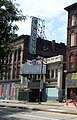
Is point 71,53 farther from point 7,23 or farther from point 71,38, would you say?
point 7,23

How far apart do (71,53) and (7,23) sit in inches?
1599

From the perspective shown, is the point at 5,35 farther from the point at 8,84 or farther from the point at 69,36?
the point at 8,84

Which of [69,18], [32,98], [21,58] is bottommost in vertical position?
[32,98]

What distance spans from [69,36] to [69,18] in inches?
137

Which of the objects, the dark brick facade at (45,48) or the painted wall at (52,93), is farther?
the dark brick facade at (45,48)

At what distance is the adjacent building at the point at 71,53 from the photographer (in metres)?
52.4

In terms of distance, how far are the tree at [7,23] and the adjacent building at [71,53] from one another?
125 feet

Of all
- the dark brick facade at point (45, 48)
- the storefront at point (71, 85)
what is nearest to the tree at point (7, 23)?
the storefront at point (71, 85)

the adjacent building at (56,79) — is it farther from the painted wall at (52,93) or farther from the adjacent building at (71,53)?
the adjacent building at (71,53)

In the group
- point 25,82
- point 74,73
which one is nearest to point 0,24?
point 74,73

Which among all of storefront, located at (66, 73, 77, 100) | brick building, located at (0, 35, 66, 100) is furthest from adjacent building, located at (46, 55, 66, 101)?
brick building, located at (0, 35, 66, 100)

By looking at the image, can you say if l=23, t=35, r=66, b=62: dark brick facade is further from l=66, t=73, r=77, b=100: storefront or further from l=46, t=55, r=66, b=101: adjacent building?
l=66, t=73, r=77, b=100: storefront

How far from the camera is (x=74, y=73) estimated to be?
52.2 m

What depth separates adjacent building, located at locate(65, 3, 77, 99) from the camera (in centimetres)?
5244
